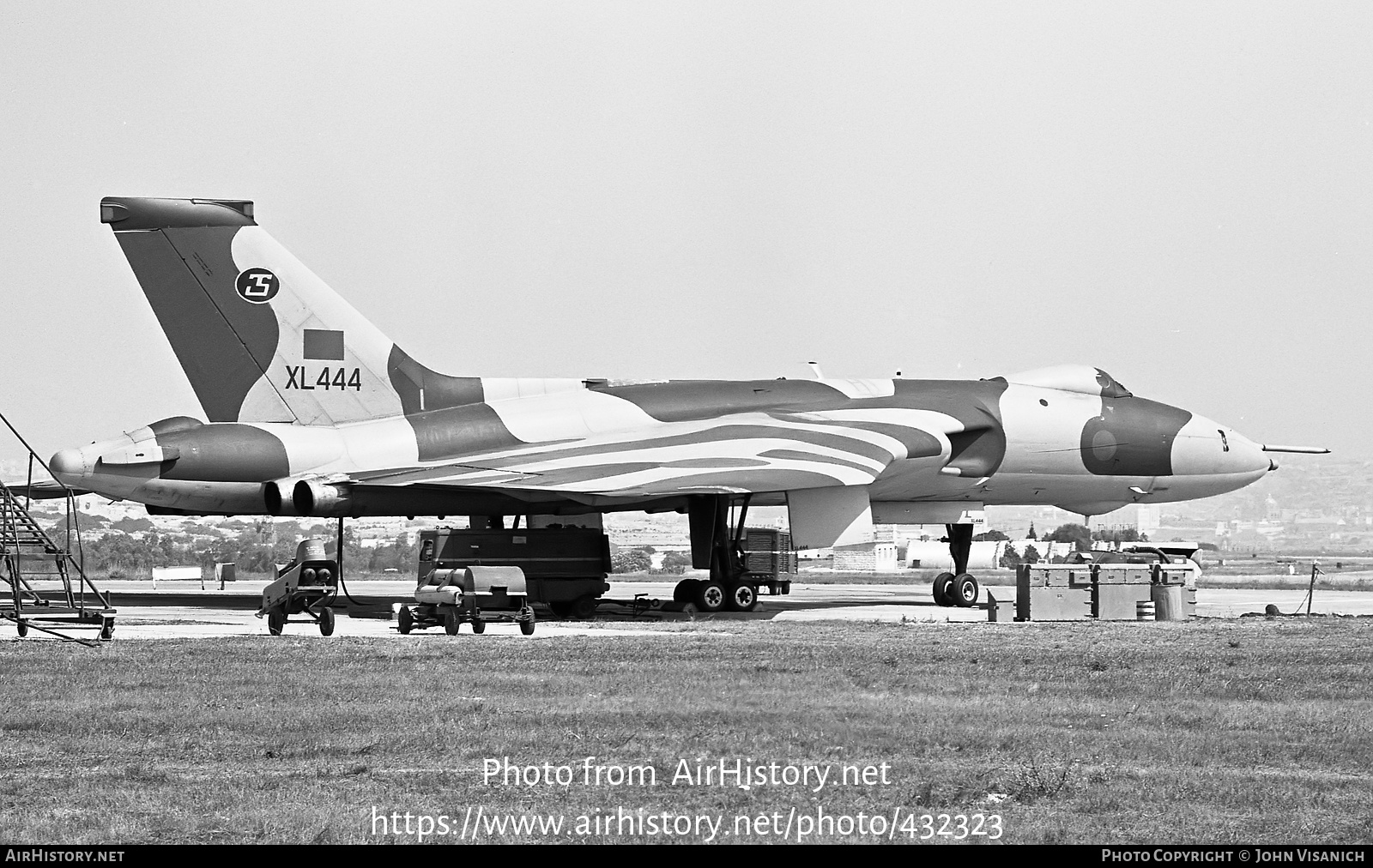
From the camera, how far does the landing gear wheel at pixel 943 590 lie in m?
26.7

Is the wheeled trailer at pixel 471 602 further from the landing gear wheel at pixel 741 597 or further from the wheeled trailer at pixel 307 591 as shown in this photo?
the landing gear wheel at pixel 741 597

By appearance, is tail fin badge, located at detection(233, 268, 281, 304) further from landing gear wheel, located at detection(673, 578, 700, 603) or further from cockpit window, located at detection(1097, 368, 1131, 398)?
cockpit window, located at detection(1097, 368, 1131, 398)

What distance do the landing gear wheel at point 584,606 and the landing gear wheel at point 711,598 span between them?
Result: 1594 mm

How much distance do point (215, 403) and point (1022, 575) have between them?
495 inches

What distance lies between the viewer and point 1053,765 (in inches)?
333

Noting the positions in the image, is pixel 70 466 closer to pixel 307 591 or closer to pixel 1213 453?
pixel 307 591

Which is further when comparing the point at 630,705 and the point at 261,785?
the point at 630,705

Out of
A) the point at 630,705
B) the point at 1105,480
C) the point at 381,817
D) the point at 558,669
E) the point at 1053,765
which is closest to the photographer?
the point at 381,817

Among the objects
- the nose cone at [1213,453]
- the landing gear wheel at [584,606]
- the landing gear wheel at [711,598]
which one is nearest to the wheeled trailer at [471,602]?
the landing gear wheel at [584,606]

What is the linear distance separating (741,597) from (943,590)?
4.41m

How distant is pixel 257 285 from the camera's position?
2492 centimetres

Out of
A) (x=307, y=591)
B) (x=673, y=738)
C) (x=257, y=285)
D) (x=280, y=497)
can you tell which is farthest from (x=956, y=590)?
(x=673, y=738)
